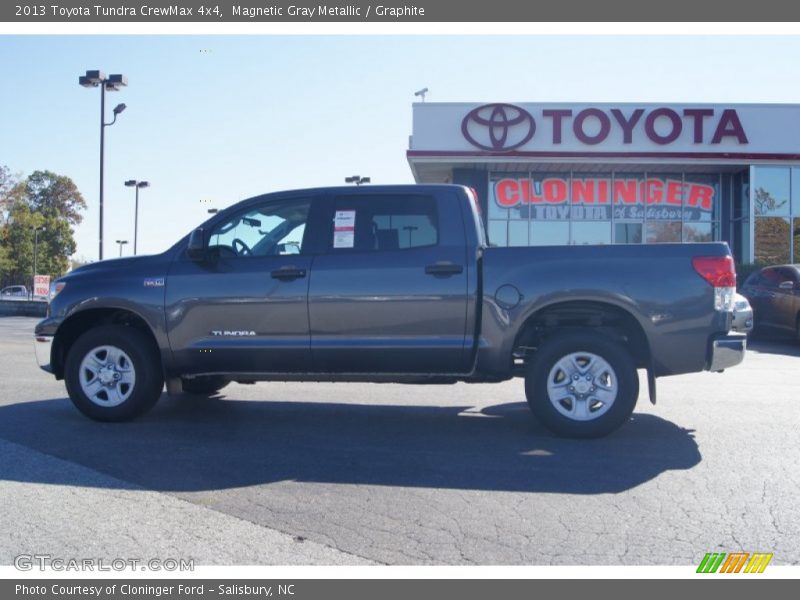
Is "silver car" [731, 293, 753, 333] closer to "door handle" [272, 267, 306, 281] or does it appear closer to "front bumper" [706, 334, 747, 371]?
"front bumper" [706, 334, 747, 371]

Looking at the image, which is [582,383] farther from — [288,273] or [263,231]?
[263,231]

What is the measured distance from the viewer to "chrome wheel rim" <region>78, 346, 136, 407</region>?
22.9ft

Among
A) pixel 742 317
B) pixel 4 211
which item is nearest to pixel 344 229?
pixel 742 317

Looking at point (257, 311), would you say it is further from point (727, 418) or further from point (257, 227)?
point (727, 418)

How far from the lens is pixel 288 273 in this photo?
670 cm

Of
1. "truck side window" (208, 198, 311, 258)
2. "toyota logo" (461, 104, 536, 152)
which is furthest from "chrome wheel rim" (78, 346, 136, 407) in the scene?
"toyota logo" (461, 104, 536, 152)

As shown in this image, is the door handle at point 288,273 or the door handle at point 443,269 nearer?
the door handle at point 443,269

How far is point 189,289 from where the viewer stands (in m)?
6.84

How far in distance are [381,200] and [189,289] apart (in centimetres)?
177

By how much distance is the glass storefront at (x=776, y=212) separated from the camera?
80.1 feet

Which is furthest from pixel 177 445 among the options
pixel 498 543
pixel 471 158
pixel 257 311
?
pixel 471 158

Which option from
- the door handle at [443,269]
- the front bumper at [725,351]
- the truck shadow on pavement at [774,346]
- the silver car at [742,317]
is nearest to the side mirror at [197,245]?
the door handle at [443,269]

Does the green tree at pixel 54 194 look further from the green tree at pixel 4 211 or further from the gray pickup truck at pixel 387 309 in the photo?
the gray pickup truck at pixel 387 309

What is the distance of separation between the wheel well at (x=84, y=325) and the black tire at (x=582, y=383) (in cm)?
327
